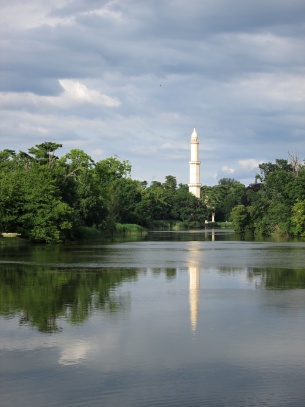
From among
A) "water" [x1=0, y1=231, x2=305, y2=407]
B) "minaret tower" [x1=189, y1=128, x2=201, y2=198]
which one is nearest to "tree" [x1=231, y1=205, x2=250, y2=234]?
"minaret tower" [x1=189, y1=128, x2=201, y2=198]

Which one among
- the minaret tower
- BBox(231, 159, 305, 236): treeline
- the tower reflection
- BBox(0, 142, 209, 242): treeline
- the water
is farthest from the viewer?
the minaret tower

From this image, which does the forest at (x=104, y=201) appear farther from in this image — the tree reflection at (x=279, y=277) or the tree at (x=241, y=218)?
the tree reflection at (x=279, y=277)

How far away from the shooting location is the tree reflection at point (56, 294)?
16.6m

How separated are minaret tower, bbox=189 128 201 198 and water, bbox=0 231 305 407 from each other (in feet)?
473

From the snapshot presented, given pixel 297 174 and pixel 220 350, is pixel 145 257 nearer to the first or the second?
pixel 220 350

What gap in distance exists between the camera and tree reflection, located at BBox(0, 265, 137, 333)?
1661 cm

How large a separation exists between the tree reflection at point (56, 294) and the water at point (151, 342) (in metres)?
0.04

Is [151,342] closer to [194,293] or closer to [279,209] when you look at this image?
[194,293]

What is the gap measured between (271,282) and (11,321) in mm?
12326

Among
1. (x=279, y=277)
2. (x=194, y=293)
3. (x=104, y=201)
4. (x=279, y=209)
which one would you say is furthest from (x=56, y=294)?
(x=279, y=209)

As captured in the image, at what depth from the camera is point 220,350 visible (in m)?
12.7

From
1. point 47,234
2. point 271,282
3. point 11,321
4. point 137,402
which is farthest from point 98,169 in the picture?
point 137,402

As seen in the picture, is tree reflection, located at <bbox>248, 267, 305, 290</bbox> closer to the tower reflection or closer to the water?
the water

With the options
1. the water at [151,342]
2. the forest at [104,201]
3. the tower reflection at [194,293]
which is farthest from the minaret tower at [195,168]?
the water at [151,342]
